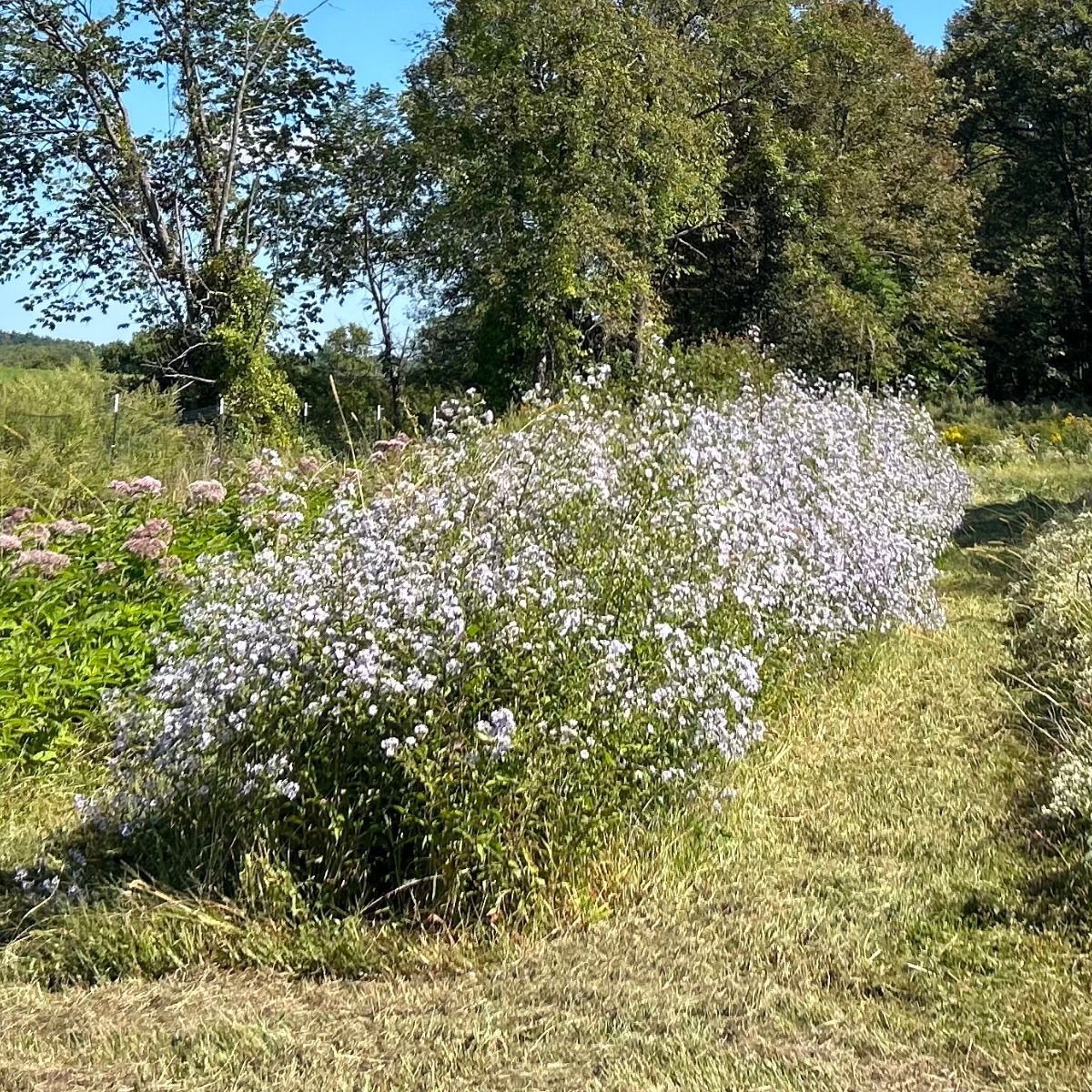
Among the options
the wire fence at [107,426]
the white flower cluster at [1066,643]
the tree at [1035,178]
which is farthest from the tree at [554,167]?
the tree at [1035,178]

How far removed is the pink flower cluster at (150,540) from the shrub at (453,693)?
1.20m

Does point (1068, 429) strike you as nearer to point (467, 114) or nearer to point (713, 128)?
point (713, 128)

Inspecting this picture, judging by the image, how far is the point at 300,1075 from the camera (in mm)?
2568

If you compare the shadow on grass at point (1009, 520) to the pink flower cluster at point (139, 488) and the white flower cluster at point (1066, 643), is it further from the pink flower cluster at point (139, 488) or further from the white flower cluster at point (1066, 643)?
the pink flower cluster at point (139, 488)

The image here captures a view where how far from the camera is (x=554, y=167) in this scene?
15.1 meters

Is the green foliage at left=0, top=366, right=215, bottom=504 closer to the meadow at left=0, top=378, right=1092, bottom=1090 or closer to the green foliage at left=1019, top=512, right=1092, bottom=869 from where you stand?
the meadow at left=0, top=378, right=1092, bottom=1090

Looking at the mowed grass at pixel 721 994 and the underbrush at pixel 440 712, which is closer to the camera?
the mowed grass at pixel 721 994

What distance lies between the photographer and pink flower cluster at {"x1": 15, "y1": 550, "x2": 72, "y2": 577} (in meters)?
5.21

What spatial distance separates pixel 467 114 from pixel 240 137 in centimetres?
483

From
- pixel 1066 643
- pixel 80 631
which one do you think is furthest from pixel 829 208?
pixel 80 631

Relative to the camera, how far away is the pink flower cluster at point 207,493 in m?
6.21

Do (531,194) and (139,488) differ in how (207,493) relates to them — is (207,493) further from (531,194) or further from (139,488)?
(531,194)

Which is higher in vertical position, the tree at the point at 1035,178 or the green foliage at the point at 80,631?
the tree at the point at 1035,178

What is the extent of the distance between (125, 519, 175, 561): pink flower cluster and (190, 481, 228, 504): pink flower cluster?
1.32 ft
